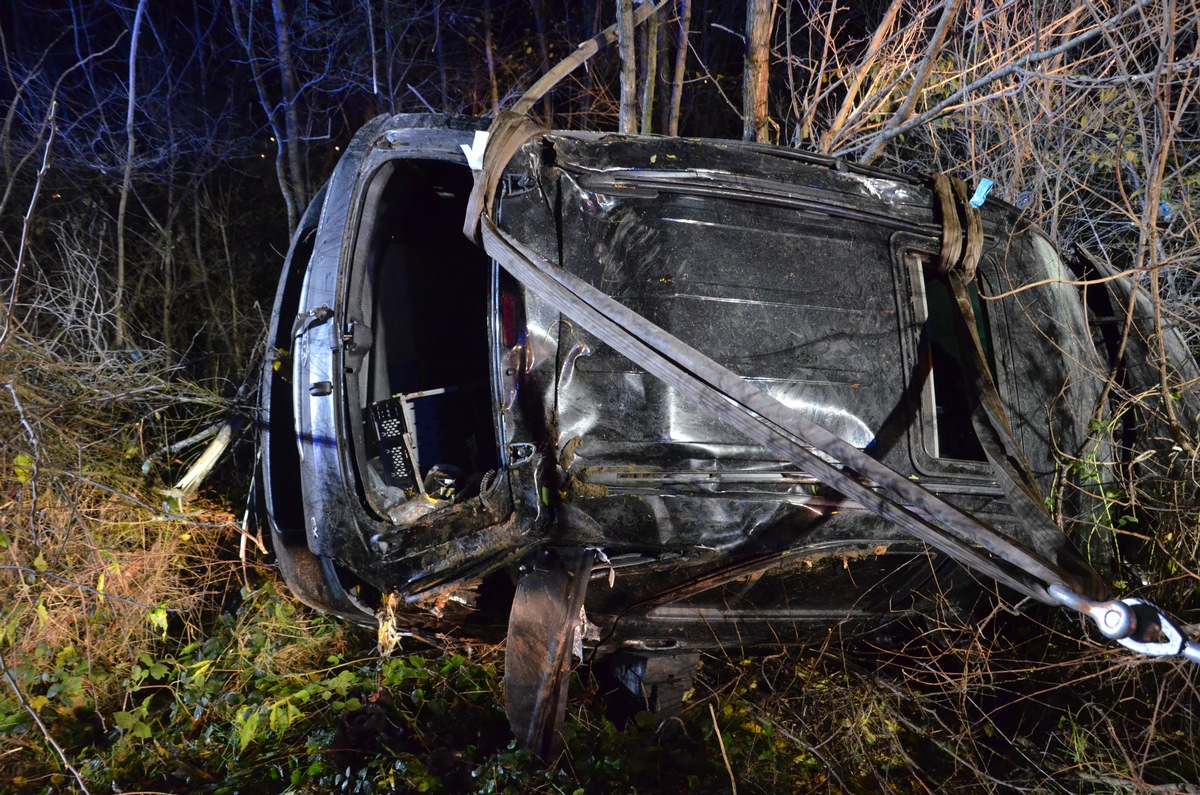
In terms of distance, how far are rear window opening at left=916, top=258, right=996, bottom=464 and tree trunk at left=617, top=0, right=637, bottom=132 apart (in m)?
2.35

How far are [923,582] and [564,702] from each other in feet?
4.43

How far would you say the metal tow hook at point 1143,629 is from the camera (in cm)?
177

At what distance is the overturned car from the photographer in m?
2.35

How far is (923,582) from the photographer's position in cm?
287

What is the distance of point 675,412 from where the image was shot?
2.50 metres

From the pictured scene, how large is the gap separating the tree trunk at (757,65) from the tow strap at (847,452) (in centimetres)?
275

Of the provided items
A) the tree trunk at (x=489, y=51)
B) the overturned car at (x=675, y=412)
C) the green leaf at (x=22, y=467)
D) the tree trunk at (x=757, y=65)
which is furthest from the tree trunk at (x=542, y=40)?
the green leaf at (x=22, y=467)

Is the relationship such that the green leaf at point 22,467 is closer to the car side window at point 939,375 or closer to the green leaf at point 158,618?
the green leaf at point 158,618

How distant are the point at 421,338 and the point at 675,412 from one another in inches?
60.6

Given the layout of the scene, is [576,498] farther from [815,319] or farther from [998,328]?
[998,328]

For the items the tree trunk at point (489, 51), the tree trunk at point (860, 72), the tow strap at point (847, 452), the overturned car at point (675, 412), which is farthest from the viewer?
the tree trunk at point (489, 51)

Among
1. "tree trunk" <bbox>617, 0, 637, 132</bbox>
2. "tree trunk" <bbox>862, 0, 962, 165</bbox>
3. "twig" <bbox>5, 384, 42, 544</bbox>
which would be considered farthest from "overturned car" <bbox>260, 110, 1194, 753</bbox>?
"tree trunk" <bbox>617, 0, 637, 132</bbox>

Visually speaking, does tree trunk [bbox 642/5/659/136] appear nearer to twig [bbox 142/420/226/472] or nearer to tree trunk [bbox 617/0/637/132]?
tree trunk [bbox 617/0/637/132]

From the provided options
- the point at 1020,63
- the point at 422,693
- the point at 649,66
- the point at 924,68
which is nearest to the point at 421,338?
the point at 422,693
